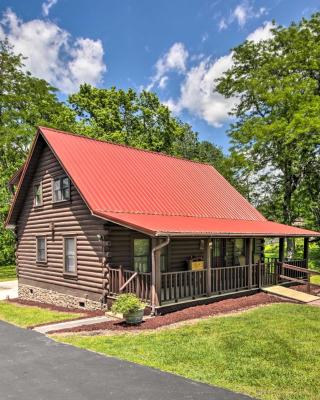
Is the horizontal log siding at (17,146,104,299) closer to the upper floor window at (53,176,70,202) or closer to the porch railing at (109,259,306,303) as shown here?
the upper floor window at (53,176,70,202)

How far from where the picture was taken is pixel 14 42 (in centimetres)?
3666

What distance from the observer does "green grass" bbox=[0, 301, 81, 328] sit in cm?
1330

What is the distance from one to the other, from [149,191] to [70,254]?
448 cm

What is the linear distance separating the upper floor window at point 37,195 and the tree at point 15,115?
40.8 ft

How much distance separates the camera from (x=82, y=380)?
717 cm

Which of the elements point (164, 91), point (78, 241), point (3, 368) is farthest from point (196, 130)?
point (3, 368)

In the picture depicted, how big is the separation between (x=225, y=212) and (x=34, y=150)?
1010cm

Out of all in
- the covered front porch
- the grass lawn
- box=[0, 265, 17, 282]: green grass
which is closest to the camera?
the grass lawn

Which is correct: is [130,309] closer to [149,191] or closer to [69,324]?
[69,324]

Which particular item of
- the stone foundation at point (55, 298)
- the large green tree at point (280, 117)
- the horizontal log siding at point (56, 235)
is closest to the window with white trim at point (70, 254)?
the horizontal log siding at point (56, 235)

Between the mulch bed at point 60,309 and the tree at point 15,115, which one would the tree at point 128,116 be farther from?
the mulch bed at point 60,309

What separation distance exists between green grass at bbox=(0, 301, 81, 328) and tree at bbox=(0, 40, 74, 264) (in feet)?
53.0

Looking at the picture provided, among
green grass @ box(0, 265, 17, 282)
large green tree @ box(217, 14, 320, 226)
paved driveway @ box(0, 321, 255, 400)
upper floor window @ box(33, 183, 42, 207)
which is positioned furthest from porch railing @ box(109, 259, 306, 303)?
green grass @ box(0, 265, 17, 282)

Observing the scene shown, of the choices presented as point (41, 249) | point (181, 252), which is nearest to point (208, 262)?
point (181, 252)
